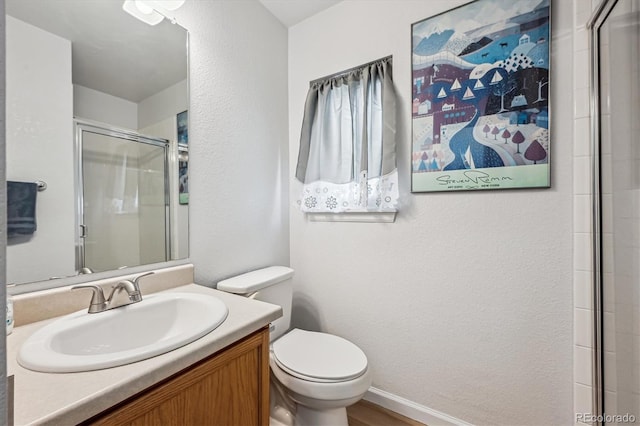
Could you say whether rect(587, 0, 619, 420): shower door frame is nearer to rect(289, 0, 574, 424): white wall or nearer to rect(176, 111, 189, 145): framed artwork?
rect(289, 0, 574, 424): white wall

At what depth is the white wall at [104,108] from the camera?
0.92 meters

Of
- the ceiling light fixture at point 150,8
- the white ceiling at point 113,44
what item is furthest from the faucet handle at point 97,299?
the ceiling light fixture at point 150,8

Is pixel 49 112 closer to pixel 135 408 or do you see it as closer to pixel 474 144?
pixel 135 408

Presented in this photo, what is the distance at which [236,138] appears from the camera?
145cm

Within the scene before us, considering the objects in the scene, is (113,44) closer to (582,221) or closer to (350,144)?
(350,144)

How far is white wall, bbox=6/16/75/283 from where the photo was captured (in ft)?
2.56

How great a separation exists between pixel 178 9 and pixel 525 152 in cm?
165

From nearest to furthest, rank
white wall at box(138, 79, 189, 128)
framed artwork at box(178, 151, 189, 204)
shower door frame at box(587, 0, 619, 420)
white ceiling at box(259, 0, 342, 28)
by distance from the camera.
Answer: shower door frame at box(587, 0, 619, 420), white wall at box(138, 79, 189, 128), framed artwork at box(178, 151, 189, 204), white ceiling at box(259, 0, 342, 28)

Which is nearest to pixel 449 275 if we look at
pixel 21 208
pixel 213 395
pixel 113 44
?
pixel 213 395

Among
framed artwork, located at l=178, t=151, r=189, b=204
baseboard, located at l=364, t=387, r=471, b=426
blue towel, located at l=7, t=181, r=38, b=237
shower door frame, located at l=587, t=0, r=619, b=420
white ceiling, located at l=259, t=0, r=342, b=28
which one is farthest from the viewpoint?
white ceiling, located at l=259, t=0, r=342, b=28

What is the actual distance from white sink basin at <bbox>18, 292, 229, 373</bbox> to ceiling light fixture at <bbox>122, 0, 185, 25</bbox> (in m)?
1.12

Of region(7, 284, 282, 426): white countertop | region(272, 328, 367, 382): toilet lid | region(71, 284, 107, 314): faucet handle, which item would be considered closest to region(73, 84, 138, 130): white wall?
region(71, 284, 107, 314): faucet handle

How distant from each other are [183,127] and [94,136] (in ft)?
1.10

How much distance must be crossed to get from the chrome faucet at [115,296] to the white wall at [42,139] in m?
0.15
